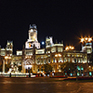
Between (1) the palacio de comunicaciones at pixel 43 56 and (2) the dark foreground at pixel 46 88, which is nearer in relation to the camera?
(2) the dark foreground at pixel 46 88

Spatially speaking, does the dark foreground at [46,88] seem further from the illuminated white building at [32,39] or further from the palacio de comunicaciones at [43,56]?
the illuminated white building at [32,39]

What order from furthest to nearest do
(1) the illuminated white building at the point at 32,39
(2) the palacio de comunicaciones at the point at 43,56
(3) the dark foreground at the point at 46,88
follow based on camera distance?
1. (1) the illuminated white building at the point at 32,39
2. (2) the palacio de comunicaciones at the point at 43,56
3. (3) the dark foreground at the point at 46,88

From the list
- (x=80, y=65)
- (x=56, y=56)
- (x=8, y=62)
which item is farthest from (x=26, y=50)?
(x=80, y=65)

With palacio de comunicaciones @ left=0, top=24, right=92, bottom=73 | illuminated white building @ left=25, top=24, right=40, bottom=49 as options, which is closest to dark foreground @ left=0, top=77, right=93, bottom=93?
palacio de comunicaciones @ left=0, top=24, right=92, bottom=73

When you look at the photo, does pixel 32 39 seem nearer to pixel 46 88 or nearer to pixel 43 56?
pixel 43 56

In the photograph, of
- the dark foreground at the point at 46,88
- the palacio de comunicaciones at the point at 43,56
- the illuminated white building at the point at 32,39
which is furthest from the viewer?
the illuminated white building at the point at 32,39

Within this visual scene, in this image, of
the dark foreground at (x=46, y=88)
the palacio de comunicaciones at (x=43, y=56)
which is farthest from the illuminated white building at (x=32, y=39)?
the dark foreground at (x=46, y=88)

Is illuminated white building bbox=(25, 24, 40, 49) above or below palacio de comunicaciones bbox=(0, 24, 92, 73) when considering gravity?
above

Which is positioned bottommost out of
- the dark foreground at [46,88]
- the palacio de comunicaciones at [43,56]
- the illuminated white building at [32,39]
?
the dark foreground at [46,88]

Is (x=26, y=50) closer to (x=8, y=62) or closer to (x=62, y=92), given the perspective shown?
(x=8, y=62)

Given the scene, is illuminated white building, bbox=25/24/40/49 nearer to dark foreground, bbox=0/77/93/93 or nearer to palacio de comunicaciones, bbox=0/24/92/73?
palacio de comunicaciones, bbox=0/24/92/73

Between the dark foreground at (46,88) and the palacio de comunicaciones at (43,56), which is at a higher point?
the palacio de comunicaciones at (43,56)

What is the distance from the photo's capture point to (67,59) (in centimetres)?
11075

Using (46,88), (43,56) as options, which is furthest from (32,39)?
(46,88)
